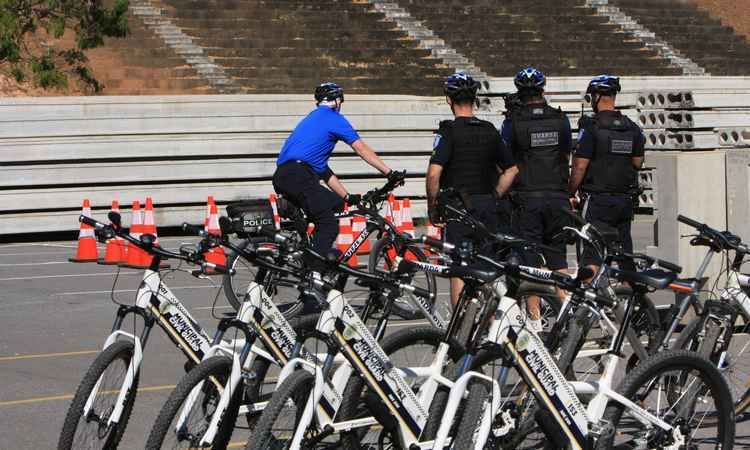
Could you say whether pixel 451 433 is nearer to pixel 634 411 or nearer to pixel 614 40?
pixel 634 411

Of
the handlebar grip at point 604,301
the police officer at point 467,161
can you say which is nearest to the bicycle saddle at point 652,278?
the handlebar grip at point 604,301

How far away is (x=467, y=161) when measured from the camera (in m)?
9.05

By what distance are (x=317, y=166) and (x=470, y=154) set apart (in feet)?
8.21

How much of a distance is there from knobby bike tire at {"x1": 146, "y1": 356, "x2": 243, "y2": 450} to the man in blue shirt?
524cm

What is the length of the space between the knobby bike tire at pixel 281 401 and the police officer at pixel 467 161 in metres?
3.53

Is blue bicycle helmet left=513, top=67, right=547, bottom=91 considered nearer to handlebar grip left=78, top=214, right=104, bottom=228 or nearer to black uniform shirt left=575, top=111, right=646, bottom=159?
black uniform shirt left=575, top=111, right=646, bottom=159

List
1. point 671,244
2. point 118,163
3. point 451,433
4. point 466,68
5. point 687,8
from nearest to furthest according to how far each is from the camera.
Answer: point 451,433 → point 671,244 → point 118,163 → point 466,68 → point 687,8

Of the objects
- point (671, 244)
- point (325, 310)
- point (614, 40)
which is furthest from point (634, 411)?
point (614, 40)

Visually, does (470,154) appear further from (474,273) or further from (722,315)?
(474,273)

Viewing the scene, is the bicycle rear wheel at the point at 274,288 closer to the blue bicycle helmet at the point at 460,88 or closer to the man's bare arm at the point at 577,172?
the blue bicycle helmet at the point at 460,88

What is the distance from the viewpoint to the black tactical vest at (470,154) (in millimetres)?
9008

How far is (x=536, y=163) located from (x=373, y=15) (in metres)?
28.1

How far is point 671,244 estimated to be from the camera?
33.9ft

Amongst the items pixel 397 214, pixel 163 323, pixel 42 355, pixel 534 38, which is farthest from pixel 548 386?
pixel 534 38
